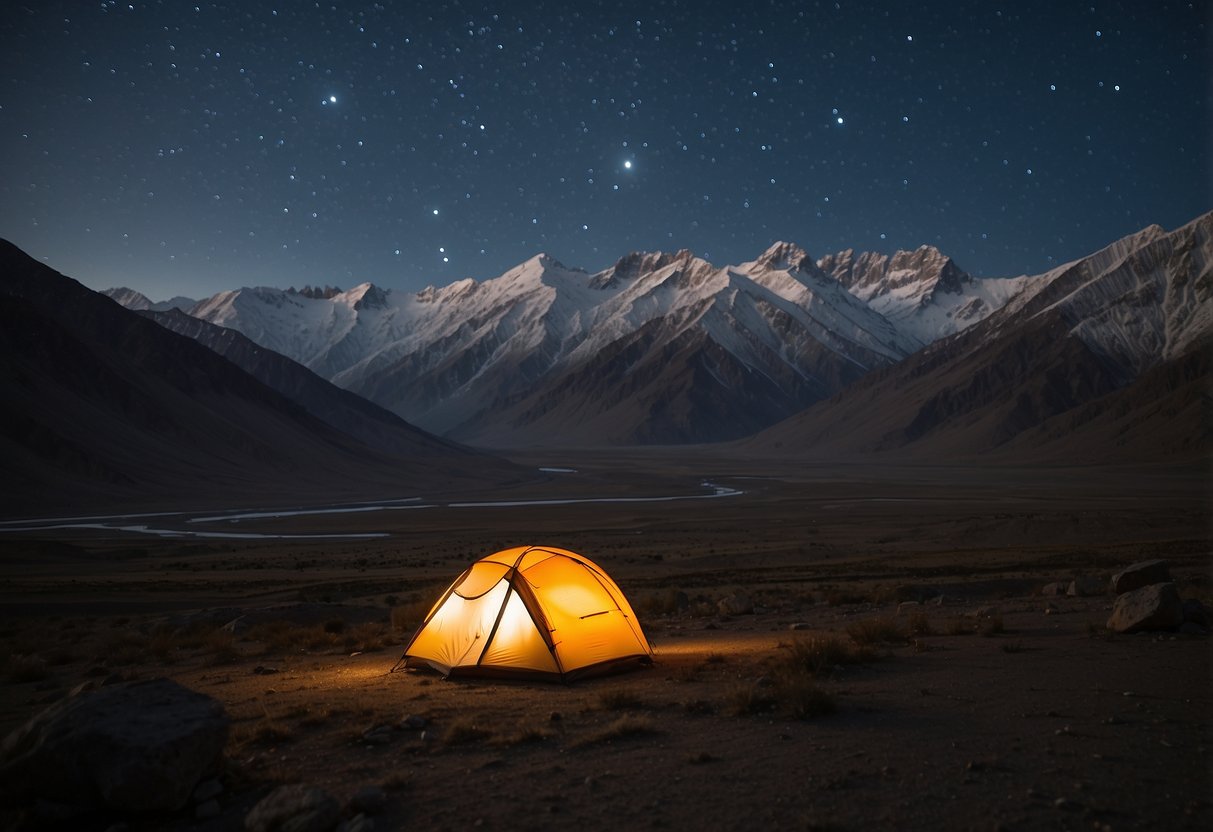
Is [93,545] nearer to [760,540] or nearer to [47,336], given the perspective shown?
[760,540]

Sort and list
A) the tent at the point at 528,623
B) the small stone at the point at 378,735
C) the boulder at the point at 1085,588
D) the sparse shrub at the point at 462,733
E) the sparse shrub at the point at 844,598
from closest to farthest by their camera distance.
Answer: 1. the sparse shrub at the point at 462,733
2. the small stone at the point at 378,735
3. the tent at the point at 528,623
4. the boulder at the point at 1085,588
5. the sparse shrub at the point at 844,598

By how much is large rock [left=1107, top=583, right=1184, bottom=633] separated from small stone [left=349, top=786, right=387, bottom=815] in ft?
36.3

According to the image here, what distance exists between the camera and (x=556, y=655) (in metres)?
11.4

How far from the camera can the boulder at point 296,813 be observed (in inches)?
243

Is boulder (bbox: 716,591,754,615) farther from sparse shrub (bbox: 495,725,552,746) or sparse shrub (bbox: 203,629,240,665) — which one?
sparse shrub (bbox: 495,725,552,746)

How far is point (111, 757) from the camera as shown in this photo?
670cm

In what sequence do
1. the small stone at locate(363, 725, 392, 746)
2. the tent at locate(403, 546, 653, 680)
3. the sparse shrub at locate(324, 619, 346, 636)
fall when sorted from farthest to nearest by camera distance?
the sparse shrub at locate(324, 619, 346, 636) < the tent at locate(403, 546, 653, 680) < the small stone at locate(363, 725, 392, 746)

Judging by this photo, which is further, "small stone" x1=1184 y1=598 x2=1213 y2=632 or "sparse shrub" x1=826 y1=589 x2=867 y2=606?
"sparse shrub" x1=826 y1=589 x2=867 y2=606

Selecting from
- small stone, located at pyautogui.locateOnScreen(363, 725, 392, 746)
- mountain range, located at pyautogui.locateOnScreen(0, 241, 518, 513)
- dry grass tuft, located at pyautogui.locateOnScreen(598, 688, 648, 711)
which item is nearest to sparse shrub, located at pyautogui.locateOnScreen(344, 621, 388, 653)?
small stone, located at pyautogui.locateOnScreen(363, 725, 392, 746)

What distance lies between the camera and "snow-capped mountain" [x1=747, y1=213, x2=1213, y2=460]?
121 m

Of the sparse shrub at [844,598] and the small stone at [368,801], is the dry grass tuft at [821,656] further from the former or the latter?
the sparse shrub at [844,598]

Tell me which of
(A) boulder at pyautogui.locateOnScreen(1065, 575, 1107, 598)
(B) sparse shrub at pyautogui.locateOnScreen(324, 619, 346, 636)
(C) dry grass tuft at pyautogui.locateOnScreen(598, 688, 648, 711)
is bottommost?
(B) sparse shrub at pyautogui.locateOnScreen(324, 619, 346, 636)

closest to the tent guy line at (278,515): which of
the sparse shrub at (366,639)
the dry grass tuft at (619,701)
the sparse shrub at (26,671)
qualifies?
the sparse shrub at (366,639)

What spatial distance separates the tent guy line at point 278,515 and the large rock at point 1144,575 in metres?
43.8
